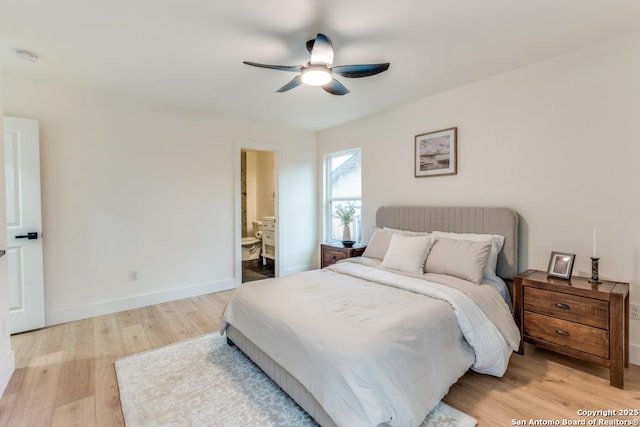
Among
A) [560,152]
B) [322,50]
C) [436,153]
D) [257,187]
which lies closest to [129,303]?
[322,50]

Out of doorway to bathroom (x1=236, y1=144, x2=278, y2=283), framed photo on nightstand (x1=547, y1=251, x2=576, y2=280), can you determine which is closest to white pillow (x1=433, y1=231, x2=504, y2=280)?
framed photo on nightstand (x1=547, y1=251, x2=576, y2=280)

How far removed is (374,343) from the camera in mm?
1533

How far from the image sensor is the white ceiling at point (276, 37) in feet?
6.25

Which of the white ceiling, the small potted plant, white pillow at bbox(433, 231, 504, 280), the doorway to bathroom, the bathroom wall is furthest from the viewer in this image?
the bathroom wall

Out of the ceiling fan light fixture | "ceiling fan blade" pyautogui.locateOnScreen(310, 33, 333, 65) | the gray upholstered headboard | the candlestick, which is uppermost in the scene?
"ceiling fan blade" pyautogui.locateOnScreen(310, 33, 333, 65)

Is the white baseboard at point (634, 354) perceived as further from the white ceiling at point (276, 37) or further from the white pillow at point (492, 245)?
the white ceiling at point (276, 37)

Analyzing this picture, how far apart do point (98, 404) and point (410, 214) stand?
326cm

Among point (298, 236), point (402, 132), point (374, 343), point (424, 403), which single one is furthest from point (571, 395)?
point (298, 236)

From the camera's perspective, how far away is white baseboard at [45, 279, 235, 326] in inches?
124

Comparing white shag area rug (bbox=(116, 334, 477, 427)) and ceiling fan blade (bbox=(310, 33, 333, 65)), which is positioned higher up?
ceiling fan blade (bbox=(310, 33, 333, 65))

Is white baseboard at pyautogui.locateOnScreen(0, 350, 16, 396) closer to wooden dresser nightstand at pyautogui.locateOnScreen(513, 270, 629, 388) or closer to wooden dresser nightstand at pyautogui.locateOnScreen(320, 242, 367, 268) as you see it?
wooden dresser nightstand at pyautogui.locateOnScreen(320, 242, 367, 268)

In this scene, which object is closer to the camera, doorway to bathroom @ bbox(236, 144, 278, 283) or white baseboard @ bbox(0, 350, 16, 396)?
white baseboard @ bbox(0, 350, 16, 396)

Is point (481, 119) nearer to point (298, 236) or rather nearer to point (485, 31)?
point (485, 31)

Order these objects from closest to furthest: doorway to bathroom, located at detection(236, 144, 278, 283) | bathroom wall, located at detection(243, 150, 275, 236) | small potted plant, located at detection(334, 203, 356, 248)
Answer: small potted plant, located at detection(334, 203, 356, 248) < doorway to bathroom, located at detection(236, 144, 278, 283) < bathroom wall, located at detection(243, 150, 275, 236)
